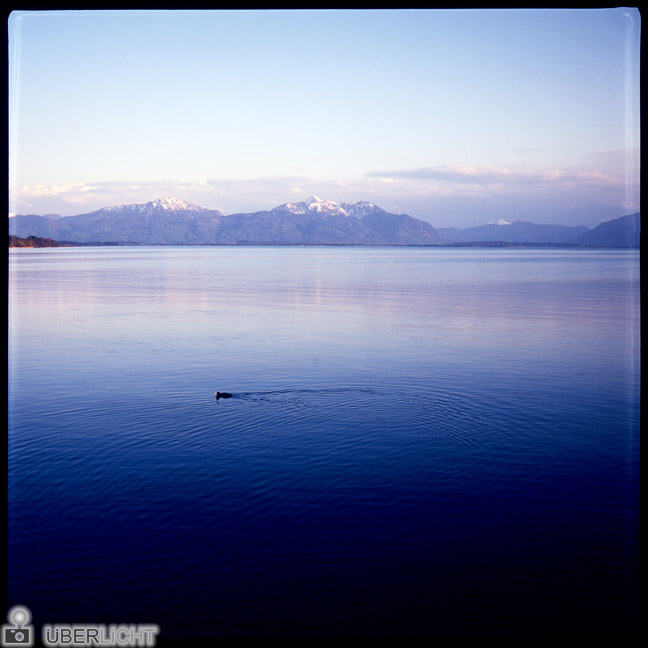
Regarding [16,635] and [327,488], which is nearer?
[16,635]

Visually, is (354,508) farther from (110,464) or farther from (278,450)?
(110,464)

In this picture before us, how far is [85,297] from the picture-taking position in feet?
106

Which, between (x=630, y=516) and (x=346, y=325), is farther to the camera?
(x=346, y=325)

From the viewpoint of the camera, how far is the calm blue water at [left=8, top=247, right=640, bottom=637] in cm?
579

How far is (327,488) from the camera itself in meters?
8.20

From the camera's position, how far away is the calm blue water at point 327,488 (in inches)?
228

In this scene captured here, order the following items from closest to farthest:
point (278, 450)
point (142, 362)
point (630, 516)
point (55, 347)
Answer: point (630, 516)
point (278, 450)
point (142, 362)
point (55, 347)

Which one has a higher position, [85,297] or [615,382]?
[85,297]

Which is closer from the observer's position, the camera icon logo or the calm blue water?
the camera icon logo

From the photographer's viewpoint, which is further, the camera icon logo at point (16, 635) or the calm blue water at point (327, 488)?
the calm blue water at point (327, 488)

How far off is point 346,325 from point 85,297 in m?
15.4

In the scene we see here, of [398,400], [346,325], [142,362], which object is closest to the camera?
[398,400]

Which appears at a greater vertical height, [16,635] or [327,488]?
[16,635]
